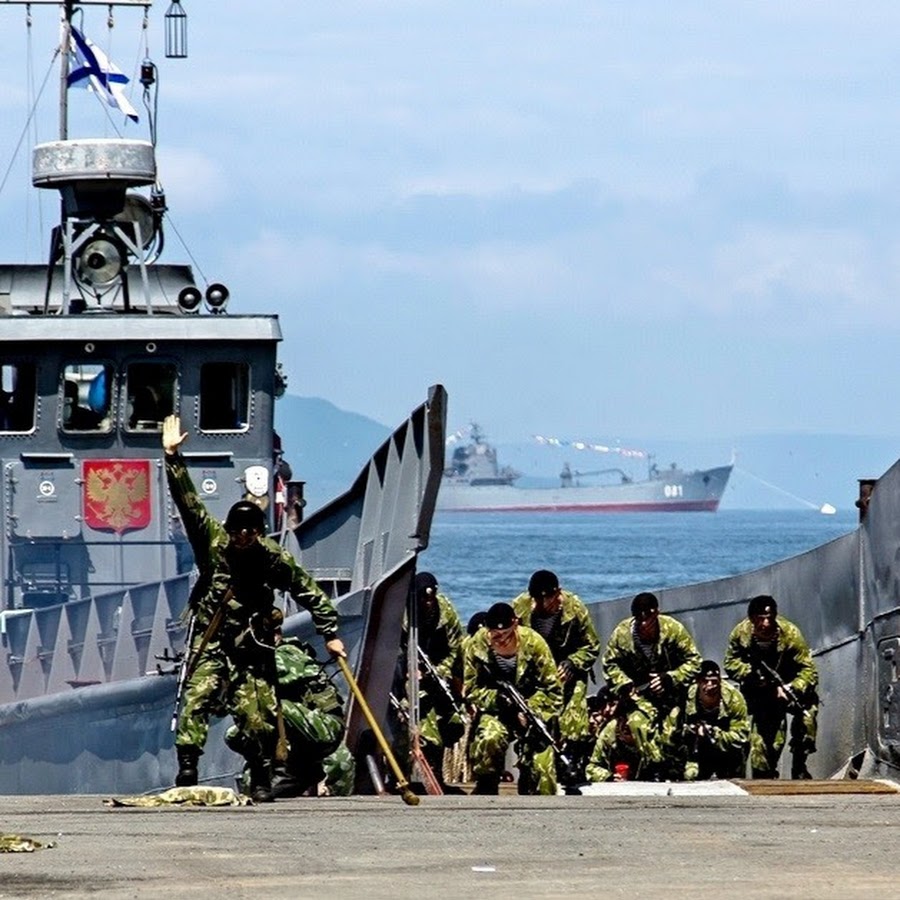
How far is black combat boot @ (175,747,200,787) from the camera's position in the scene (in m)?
11.6

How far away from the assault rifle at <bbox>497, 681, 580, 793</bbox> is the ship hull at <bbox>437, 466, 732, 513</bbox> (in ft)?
564

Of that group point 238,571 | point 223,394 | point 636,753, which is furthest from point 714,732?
point 223,394

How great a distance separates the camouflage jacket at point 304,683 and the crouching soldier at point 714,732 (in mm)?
2878

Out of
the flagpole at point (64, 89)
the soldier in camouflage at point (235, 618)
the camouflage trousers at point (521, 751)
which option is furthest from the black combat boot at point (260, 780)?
the flagpole at point (64, 89)

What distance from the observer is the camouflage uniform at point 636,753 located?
47.3 ft

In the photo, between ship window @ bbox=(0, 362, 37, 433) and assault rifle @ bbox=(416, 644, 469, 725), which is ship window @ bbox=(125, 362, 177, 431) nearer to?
ship window @ bbox=(0, 362, 37, 433)

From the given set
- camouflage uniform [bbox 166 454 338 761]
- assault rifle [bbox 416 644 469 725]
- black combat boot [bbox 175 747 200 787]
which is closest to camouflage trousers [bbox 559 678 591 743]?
assault rifle [bbox 416 644 469 725]

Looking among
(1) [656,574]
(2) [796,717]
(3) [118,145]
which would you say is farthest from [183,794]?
(1) [656,574]

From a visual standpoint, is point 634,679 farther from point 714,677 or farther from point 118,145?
point 118,145

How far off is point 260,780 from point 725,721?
12.2 ft

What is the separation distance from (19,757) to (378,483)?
339 centimetres

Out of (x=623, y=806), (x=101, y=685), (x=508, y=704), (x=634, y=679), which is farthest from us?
(x=101, y=685)

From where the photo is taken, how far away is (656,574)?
→ 83000 millimetres

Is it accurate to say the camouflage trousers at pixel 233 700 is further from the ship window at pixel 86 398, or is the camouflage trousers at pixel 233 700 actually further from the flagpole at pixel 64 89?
the flagpole at pixel 64 89
